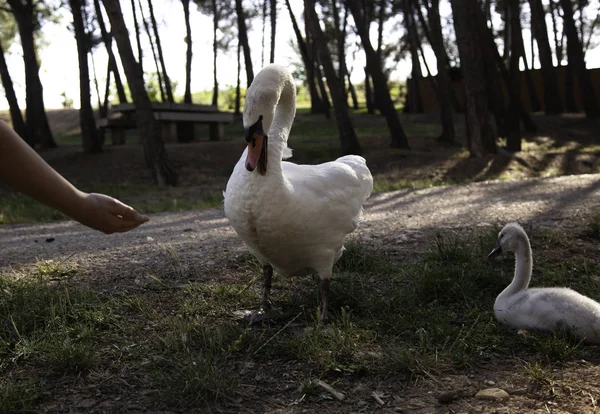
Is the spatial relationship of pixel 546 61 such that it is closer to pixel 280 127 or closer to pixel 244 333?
pixel 280 127

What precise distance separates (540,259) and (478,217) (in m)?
1.75

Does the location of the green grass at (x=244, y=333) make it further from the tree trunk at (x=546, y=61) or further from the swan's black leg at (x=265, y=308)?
the tree trunk at (x=546, y=61)

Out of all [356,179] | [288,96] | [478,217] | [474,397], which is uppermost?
[288,96]

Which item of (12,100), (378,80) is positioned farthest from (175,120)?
(378,80)

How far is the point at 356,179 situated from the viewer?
432 cm

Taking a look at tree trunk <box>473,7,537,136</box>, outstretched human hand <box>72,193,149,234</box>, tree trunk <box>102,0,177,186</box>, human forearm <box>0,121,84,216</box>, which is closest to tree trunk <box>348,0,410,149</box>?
tree trunk <box>473,7,537,136</box>

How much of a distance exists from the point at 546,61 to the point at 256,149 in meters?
23.8

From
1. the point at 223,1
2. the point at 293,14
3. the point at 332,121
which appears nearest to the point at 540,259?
the point at 293,14

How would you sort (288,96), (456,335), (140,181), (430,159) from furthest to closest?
(430,159) < (140,181) < (288,96) < (456,335)

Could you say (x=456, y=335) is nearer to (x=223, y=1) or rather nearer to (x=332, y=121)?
(x=332, y=121)

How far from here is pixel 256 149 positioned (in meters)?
3.57

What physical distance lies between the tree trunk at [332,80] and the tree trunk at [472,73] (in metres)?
2.81

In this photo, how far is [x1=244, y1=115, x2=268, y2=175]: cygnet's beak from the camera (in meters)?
3.55

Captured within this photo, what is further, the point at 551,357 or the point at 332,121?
the point at 332,121
